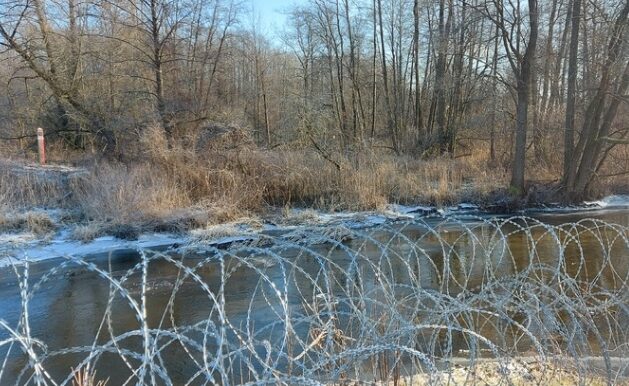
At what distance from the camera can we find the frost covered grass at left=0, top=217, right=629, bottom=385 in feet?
9.66

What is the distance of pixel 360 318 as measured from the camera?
11.0 feet

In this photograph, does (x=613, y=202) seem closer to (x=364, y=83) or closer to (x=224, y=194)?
(x=224, y=194)

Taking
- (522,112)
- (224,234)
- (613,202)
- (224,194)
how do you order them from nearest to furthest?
(224,234), (224,194), (613,202), (522,112)

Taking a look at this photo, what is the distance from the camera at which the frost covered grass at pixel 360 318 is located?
9.66 ft

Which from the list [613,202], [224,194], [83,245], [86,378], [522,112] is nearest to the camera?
[86,378]

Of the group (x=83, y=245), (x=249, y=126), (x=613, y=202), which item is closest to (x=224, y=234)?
(x=83, y=245)

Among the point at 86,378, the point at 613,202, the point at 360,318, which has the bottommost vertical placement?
the point at 613,202

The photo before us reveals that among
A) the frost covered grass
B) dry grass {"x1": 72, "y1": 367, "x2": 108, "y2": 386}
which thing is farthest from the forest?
dry grass {"x1": 72, "y1": 367, "x2": 108, "y2": 386}

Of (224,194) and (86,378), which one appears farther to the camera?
(224,194)

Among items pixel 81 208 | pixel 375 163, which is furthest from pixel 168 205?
pixel 375 163

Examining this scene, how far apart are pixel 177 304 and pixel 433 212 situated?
1003cm

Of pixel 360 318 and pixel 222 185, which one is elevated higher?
pixel 360 318

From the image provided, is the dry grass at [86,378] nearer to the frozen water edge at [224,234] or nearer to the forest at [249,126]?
the frozen water edge at [224,234]

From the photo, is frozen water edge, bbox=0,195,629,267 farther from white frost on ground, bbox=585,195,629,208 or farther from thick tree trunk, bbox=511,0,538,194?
thick tree trunk, bbox=511,0,538,194
